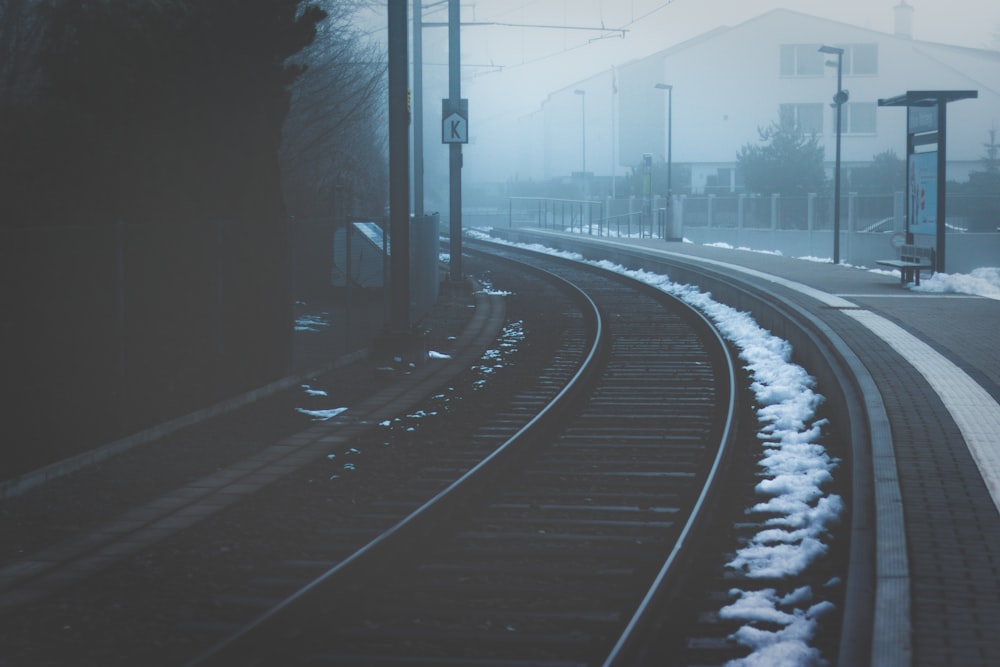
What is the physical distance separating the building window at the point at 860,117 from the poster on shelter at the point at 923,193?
2056 inches

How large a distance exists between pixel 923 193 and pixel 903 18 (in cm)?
6860

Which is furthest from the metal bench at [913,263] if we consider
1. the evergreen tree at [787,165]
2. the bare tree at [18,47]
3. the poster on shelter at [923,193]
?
the evergreen tree at [787,165]

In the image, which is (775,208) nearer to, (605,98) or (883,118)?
(883,118)

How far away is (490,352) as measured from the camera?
56.9 ft

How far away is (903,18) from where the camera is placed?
89.7 meters

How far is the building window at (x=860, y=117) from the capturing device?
77.2m

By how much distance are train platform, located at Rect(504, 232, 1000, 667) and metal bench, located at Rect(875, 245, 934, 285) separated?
4492mm

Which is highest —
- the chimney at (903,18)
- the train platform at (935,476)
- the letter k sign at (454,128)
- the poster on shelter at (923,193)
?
the chimney at (903,18)

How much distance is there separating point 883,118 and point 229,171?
7021cm

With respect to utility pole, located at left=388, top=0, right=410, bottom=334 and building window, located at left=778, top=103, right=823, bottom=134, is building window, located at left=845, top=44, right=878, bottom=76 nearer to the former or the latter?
building window, located at left=778, top=103, right=823, bottom=134

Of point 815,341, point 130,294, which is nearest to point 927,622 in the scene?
point 130,294

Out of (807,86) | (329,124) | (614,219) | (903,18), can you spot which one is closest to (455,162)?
(329,124)

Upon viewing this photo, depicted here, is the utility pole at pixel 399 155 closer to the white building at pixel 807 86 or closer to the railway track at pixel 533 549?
the railway track at pixel 533 549

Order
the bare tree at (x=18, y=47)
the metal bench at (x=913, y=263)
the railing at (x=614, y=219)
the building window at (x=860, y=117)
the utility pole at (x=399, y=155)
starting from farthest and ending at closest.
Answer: the building window at (x=860, y=117) → the railing at (x=614, y=219) → the metal bench at (x=913, y=263) → the utility pole at (x=399, y=155) → the bare tree at (x=18, y=47)
